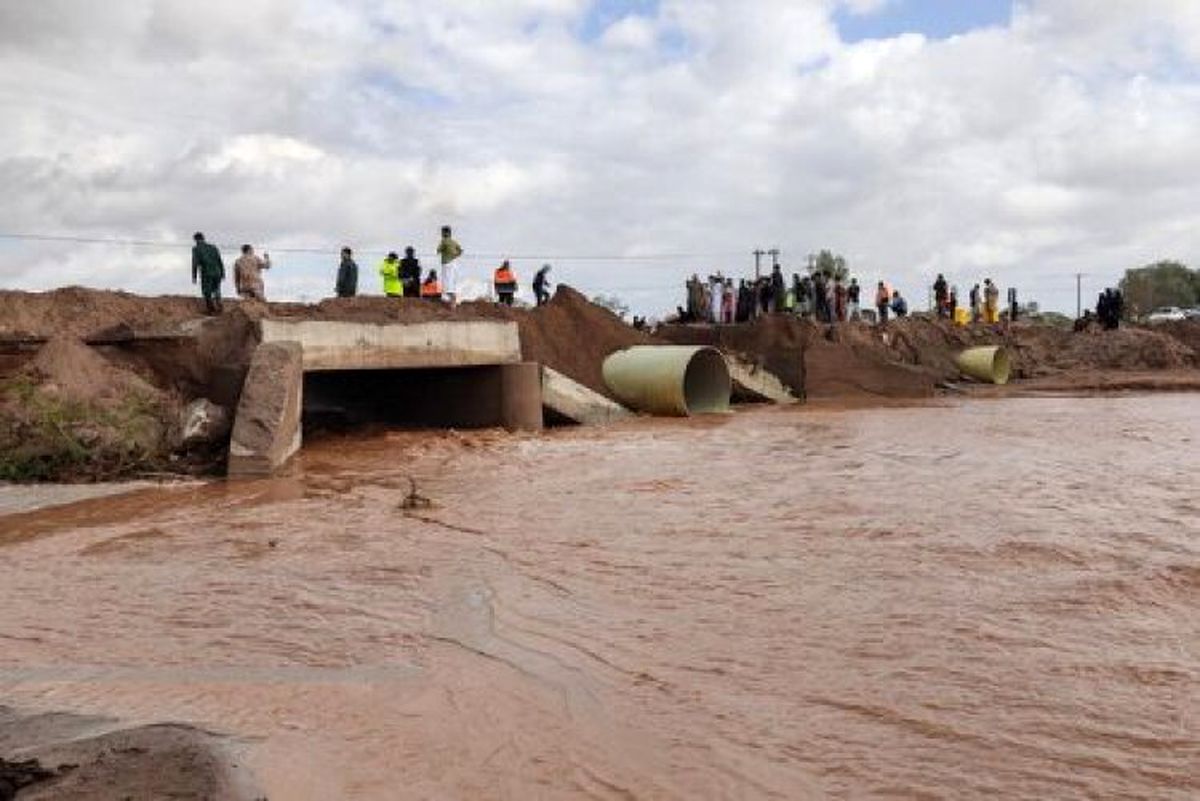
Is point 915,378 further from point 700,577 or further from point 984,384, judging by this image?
point 700,577

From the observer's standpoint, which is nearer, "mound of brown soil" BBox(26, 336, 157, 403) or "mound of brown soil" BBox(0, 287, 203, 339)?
"mound of brown soil" BBox(26, 336, 157, 403)

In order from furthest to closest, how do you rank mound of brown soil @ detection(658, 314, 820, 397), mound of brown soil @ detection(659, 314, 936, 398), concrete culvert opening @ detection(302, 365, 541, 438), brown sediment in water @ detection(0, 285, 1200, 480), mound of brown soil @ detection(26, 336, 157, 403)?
mound of brown soil @ detection(659, 314, 936, 398) → mound of brown soil @ detection(658, 314, 820, 397) → concrete culvert opening @ detection(302, 365, 541, 438) → mound of brown soil @ detection(26, 336, 157, 403) → brown sediment in water @ detection(0, 285, 1200, 480)

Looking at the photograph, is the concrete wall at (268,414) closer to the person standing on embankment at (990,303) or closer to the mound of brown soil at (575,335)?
the mound of brown soil at (575,335)

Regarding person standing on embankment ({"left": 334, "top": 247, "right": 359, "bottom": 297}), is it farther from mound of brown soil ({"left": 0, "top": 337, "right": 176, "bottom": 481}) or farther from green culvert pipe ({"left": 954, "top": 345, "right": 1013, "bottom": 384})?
green culvert pipe ({"left": 954, "top": 345, "right": 1013, "bottom": 384})

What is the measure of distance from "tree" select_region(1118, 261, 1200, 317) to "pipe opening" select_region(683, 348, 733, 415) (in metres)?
47.4

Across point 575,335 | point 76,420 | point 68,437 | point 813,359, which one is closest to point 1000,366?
point 813,359

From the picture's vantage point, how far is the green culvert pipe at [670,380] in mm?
19828

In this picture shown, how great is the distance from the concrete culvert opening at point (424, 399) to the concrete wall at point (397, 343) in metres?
0.50

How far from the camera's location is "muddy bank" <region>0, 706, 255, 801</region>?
3180 mm

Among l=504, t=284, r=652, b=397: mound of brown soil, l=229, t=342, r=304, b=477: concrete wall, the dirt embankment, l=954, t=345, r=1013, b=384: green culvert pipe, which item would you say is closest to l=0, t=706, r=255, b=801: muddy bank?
l=229, t=342, r=304, b=477: concrete wall

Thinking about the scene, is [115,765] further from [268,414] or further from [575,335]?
[575,335]

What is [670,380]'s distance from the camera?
19703mm

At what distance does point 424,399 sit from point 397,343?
282 centimetres

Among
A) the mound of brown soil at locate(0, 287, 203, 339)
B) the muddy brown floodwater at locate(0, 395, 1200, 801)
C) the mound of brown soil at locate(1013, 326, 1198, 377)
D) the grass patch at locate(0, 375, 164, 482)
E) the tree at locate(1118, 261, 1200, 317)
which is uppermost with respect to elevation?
the tree at locate(1118, 261, 1200, 317)
